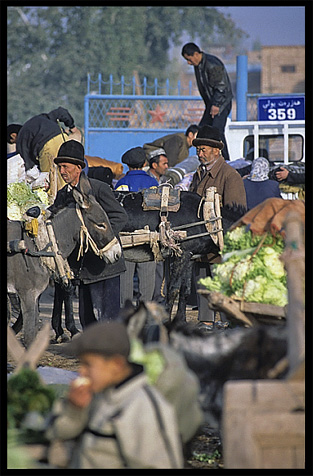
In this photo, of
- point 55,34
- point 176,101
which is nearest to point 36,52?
point 55,34

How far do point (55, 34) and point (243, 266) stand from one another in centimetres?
4103

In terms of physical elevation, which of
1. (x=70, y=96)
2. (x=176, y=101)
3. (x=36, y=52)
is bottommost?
(x=176, y=101)

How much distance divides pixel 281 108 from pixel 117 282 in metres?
8.71

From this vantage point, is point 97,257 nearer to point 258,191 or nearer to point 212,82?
point 258,191

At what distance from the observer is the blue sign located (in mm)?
14383

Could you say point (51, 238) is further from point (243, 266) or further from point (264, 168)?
point (264, 168)

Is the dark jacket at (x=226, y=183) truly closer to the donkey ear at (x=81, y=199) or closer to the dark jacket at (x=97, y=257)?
the dark jacket at (x=97, y=257)

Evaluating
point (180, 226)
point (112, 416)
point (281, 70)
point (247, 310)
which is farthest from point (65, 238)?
point (281, 70)

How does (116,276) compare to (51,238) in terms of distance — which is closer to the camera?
(51,238)

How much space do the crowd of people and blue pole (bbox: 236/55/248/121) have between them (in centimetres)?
250

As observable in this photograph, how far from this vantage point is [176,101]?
18500 millimetres
